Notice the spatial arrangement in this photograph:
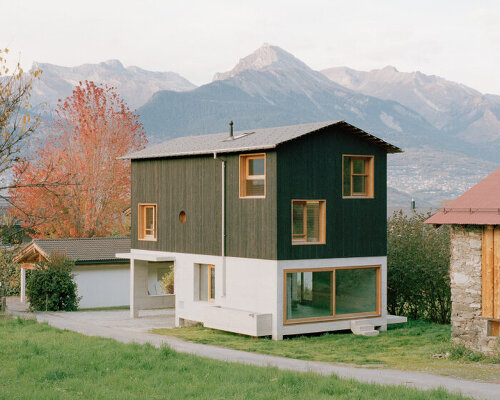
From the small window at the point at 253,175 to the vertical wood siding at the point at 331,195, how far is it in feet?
2.76

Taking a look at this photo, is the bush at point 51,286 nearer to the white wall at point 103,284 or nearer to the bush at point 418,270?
the white wall at point 103,284

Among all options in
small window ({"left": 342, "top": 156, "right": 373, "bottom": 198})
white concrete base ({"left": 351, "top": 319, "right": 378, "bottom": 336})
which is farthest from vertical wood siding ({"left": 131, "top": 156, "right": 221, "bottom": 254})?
white concrete base ({"left": 351, "top": 319, "right": 378, "bottom": 336})

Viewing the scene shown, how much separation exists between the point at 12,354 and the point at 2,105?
23.1 feet

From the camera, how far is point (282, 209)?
912 inches

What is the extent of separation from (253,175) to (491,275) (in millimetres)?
8720

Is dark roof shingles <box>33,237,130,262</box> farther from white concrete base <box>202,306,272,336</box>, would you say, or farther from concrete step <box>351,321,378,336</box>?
concrete step <box>351,321,378,336</box>

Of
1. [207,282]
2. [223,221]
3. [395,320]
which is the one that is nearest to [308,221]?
[223,221]

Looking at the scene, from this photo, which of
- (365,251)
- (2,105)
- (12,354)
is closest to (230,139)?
(365,251)

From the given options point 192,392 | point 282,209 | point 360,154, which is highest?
point 360,154

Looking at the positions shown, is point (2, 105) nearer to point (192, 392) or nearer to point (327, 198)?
point (192, 392)

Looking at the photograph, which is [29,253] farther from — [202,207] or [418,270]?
[418,270]

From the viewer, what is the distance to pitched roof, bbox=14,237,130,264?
34.7 m

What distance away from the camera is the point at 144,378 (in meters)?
14.8

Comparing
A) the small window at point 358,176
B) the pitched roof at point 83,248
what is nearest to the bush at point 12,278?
the pitched roof at point 83,248
